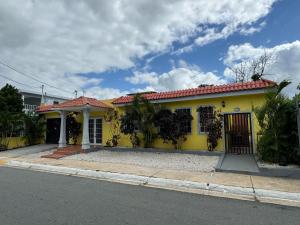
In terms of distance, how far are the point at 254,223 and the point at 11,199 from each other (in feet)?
18.7

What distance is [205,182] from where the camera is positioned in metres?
7.54

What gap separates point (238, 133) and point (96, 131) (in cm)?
1029

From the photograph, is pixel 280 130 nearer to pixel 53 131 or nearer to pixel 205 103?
pixel 205 103

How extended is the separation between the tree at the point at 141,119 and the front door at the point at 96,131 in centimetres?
320

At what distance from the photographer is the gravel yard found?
400 inches

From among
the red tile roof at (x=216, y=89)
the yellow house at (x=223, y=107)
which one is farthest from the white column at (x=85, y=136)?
the red tile roof at (x=216, y=89)

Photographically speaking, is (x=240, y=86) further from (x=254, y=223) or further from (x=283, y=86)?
(x=254, y=223)

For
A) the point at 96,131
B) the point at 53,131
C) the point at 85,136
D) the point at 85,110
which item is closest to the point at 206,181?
the point at 85,136

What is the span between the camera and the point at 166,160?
11664 mm

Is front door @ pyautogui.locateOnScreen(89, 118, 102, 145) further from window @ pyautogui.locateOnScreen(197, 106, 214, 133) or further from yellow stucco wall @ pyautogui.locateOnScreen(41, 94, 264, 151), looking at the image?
window @ pyautogui.locateOnScreen(197, 106, 214, 133)

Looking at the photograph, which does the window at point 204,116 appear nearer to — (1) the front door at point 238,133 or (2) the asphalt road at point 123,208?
(1) the front door at point 238,133

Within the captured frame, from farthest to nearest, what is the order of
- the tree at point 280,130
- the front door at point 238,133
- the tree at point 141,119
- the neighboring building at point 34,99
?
1. the neighboring building at point 34,99
2. the tree at point 141,119
3. the front door at point 238,133
4. the tree at point 280,130

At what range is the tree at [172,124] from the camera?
44.3 feet

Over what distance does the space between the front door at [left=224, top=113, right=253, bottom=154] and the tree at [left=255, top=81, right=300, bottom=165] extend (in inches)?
119
